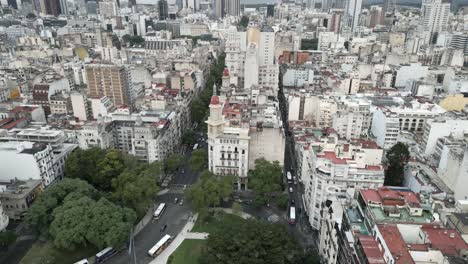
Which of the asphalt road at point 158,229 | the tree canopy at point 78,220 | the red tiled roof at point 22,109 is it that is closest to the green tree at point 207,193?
the asphalt road at point 158,229

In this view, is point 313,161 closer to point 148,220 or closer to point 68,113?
point 148,220

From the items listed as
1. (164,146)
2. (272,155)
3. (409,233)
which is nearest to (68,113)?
(164,146)

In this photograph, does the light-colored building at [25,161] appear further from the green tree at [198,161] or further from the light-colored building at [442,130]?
the light-colored building at [442,130]

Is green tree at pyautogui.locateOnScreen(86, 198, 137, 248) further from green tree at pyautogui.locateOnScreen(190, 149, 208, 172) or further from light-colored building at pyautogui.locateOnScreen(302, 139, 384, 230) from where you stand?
light-colored building at pyautogui.locateOnScreen(302, 139, 384, 230)

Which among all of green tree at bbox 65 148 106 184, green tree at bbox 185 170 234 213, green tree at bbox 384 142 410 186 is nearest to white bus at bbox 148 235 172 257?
green tree at bbox 185 170 234 213

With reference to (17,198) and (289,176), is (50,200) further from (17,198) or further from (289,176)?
(289,176)
